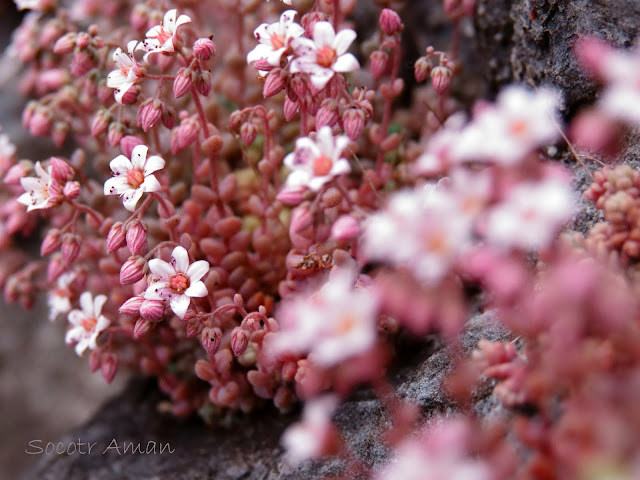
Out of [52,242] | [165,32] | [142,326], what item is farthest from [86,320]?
[165,32]

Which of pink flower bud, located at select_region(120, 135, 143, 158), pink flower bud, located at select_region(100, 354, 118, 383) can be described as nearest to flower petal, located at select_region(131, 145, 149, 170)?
pink flower bud, located at select_region(120, 135, 143, 158)

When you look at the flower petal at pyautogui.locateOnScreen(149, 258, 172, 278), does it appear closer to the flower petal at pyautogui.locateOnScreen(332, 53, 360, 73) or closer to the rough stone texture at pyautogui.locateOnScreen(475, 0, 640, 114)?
the flower petal at pyautogui.locateOnScreen(332, 53, 360, 73)

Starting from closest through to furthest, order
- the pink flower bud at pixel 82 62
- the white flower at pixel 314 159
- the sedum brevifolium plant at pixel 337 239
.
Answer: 1. the sedum brevifolium plant at pixel 337 239
2. the white flower at pixel 314 159
3. the pink flower bud at pixel 82 62

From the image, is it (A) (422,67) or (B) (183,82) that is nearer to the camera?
(B) (183,82)

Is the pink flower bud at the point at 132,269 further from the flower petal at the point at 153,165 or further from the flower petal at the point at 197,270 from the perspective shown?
the flower petal at the point at 153,165

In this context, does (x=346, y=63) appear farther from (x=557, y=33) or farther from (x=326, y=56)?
(x=557, y=33)

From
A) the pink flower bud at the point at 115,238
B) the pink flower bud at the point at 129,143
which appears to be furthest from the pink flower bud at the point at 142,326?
the pink flower bud at the point at 129,143

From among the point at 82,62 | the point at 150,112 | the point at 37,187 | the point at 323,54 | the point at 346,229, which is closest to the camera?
the point at 346,229

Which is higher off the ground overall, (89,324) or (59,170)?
(59,170)
